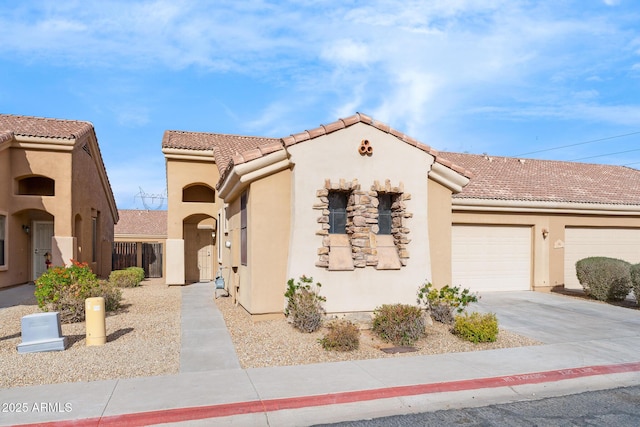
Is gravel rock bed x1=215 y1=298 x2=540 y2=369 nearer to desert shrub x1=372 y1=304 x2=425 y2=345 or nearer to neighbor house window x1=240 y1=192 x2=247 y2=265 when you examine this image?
desert shrub x1=372 y1=304 x2=425 y2=345

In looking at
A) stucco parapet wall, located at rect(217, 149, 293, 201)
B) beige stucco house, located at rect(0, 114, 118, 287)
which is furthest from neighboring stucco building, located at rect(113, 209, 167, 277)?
stucco parapet wall, located at rect(217, 149, 293, 201)

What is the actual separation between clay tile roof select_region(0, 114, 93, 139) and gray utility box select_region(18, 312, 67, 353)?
460 inches

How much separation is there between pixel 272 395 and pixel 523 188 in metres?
14.4

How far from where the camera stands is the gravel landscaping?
22.9 feet

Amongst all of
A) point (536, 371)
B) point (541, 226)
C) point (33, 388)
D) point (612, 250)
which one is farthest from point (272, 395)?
point (612, 250)

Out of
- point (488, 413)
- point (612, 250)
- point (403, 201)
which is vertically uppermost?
point (403, 201)

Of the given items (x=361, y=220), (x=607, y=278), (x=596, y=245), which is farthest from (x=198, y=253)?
(x=596, y=245)

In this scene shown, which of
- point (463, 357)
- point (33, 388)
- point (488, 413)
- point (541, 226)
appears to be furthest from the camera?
point (541, 226)

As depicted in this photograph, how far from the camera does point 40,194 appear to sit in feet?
64.3

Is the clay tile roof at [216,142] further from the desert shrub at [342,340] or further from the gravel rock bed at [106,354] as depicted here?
the desert shrub at [342,340]

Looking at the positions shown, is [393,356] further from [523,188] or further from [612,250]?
[612,250]

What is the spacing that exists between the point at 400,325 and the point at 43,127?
1693 cm

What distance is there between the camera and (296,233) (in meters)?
10.1

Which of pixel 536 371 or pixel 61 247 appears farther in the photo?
pixel 61 247
